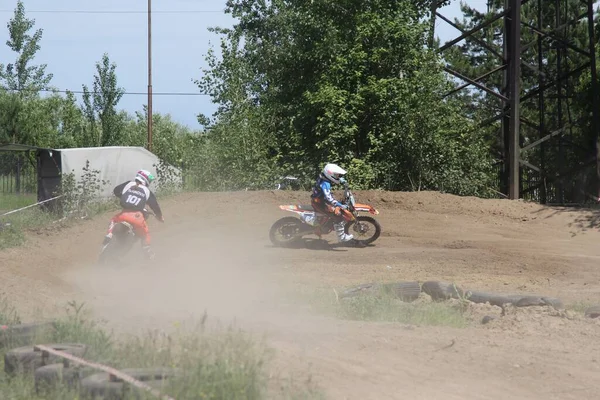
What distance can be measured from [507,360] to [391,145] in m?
19.9

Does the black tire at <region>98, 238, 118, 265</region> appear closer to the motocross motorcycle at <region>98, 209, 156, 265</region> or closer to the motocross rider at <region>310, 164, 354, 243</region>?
the motocross motorcycle at <region>98, 209, 156, 265</region>

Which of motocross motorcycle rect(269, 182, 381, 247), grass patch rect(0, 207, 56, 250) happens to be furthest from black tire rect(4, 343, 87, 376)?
motocross motorcycle rect(269, 182, 381, 247)

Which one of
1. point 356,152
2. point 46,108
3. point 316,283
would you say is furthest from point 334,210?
point 46,108

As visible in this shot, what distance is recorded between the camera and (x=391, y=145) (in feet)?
90.2

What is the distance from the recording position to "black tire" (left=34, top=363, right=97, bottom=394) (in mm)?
6109

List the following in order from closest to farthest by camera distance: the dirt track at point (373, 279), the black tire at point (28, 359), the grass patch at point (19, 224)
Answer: the black tire at point (28, 359), the dirt track at point (373, 279), the grass patch at point (19, 224)

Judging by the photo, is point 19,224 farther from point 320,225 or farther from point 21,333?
point 21,333

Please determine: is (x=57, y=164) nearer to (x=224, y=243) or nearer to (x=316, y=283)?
(x=224, y=243)

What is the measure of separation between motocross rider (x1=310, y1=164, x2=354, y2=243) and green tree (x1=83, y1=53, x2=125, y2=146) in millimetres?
23427

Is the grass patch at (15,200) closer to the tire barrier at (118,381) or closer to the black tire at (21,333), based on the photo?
the black tire at (21,333)

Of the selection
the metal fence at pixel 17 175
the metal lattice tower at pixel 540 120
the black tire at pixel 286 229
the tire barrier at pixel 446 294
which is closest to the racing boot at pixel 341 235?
the black tire at pixel 286 229

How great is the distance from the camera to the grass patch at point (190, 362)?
576 centimetres

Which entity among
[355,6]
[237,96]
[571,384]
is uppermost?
[355,6]

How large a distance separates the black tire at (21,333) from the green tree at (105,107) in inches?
1313
